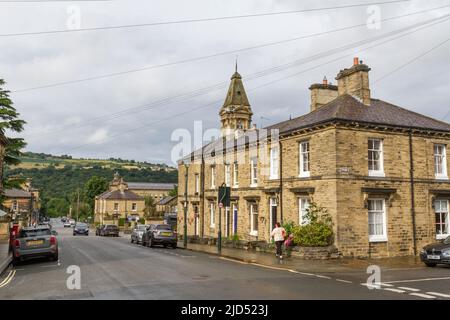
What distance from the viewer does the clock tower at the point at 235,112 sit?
45844 millimetres

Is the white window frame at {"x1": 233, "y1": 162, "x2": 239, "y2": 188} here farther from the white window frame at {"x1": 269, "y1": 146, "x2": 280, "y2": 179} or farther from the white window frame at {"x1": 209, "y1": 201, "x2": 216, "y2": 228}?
the white window frame at {"x1": 269, "y1": 146, "x2": 280, "y2": 179}

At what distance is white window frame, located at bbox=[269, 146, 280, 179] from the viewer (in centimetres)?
2463

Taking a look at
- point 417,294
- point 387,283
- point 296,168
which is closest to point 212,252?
A: point 296,168

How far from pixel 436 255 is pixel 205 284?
33.8ft

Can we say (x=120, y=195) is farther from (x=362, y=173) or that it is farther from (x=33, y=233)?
(x=362, y=173)

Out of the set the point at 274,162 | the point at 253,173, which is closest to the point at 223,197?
the point at 274,162

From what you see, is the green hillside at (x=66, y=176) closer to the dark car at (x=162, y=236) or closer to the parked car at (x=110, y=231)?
the parked car at (x=110, y=231)

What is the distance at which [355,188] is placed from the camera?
2022 centimetres

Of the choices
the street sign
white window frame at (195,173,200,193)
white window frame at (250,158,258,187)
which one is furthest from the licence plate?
white window frame at (195,173,200,193)

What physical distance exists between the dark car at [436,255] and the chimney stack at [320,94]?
1342 centimetres

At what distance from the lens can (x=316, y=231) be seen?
1962cm
